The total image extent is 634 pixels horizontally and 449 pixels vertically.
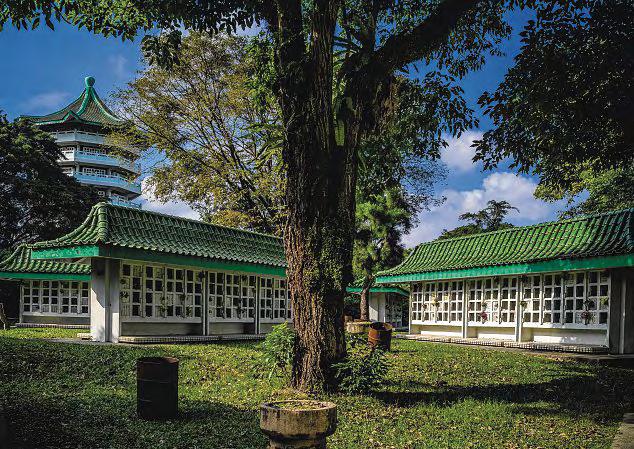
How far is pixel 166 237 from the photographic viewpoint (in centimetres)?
1838

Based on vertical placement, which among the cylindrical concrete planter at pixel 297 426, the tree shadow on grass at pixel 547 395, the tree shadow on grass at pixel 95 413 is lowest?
the tree shadow on grass at pixel 547 395

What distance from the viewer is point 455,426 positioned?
25.1ft

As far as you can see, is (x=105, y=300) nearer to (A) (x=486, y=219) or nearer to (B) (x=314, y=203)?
(B) (x=314, y=203)

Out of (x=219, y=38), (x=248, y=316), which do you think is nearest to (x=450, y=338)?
(x=248, y=316)

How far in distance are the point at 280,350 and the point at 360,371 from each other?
4.94ft

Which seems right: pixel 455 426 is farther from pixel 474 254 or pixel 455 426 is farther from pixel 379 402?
pixel 474 254

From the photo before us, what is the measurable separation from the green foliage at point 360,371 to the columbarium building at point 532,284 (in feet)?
29.1

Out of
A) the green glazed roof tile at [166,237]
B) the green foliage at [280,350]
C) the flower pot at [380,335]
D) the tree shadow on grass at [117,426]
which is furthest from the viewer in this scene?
the green glazed roof tile at [166,237]

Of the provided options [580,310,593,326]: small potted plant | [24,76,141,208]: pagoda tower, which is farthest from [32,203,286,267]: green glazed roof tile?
[24,76,141,208]: pagoda tower

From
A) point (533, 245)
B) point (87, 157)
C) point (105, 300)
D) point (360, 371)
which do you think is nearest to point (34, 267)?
point (105, 300)

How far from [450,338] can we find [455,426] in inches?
590

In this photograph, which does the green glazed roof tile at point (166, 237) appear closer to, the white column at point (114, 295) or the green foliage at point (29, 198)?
the white column at point (114, 295)

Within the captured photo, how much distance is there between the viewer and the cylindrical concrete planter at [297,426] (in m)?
5.04

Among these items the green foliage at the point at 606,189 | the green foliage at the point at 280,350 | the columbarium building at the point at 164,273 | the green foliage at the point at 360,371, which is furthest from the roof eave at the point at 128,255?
the green foliage at the point at 606,189
